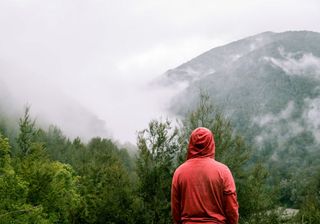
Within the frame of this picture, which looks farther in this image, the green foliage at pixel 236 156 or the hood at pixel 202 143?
the green foliage at pixel 236 156

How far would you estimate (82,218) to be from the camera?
133 ft

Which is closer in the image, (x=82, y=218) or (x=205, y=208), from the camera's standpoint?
(x=205, y=208)

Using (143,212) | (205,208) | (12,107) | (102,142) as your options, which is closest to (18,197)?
(143,212)

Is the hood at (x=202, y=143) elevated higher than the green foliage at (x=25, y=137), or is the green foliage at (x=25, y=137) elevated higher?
the green foliage at (x=25, y=137)

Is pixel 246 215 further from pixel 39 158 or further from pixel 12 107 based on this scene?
pixel 12 107

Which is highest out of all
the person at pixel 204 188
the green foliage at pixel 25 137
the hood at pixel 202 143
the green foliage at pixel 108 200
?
the green foliage at pixel 25 137

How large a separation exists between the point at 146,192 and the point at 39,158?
55.7 ft

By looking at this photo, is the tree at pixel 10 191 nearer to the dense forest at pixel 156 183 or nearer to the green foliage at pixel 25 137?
the dense forest at pixel 156 183

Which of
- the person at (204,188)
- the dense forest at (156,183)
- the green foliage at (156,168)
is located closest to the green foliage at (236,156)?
the dense forest at (156,183)

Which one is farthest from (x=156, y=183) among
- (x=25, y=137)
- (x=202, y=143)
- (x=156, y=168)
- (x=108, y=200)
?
(x=202, y=143)

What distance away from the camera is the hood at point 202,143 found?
585 centimetres

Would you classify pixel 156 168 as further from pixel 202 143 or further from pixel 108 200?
pixel 202 143

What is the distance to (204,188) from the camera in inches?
227

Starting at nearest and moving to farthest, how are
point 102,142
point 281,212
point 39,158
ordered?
1. point 281,212
2. point 39,158
3. point 102,142
